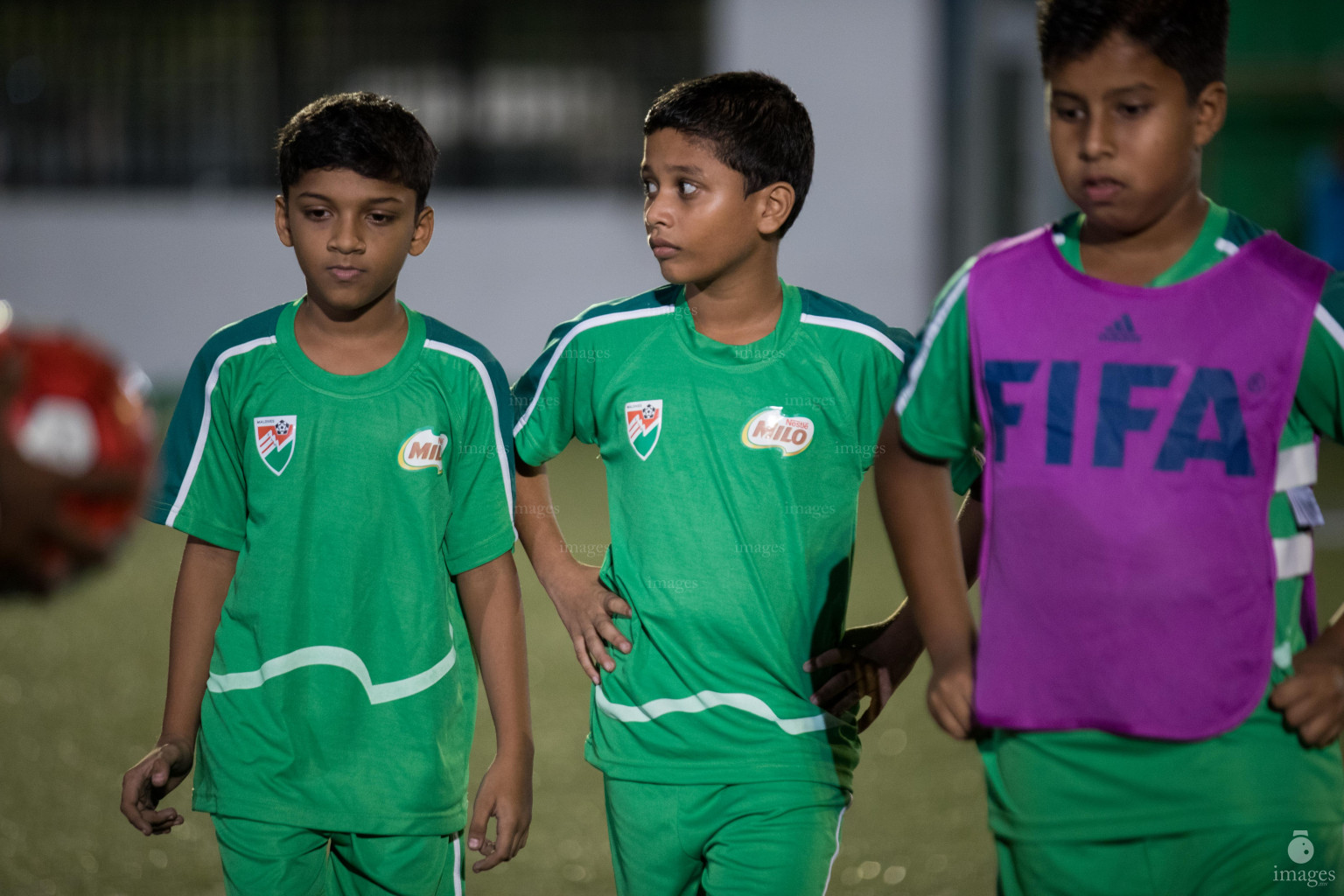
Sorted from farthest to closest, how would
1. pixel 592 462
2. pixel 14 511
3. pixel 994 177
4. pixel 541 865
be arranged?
pixel 994 177 < pixel 592 462 < pixel 541 865 < pixel 14 511

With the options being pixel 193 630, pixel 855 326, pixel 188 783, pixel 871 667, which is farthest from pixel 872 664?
pixel 188 783

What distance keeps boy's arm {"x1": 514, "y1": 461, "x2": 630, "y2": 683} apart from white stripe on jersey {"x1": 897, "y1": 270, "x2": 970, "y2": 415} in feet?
2.16

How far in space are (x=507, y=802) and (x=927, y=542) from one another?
2.73ft

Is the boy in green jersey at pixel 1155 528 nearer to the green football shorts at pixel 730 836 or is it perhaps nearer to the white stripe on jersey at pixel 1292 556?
the white stripe on jersey at pixel 1292 556

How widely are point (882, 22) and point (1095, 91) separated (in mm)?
11425

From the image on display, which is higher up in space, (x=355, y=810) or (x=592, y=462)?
(x=355, y=810)

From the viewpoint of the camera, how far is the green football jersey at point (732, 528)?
220 centimetres

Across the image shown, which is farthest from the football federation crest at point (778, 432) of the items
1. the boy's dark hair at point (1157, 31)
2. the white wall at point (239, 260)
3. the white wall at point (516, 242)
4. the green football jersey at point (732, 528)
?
the white wall at point (239, 260)

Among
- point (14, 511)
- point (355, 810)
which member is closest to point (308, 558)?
point (355, 810)

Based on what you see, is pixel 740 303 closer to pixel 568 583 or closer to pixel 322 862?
pixel 568 583

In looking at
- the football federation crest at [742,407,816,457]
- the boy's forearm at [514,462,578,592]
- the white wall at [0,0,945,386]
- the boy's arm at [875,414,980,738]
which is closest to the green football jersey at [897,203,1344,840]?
the boy's arm at [875,414,980,738]

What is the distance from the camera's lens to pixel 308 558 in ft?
7.17

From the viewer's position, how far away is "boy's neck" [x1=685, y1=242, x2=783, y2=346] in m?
2.32

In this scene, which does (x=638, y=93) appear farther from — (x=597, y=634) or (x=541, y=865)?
(x=597, y=634)
